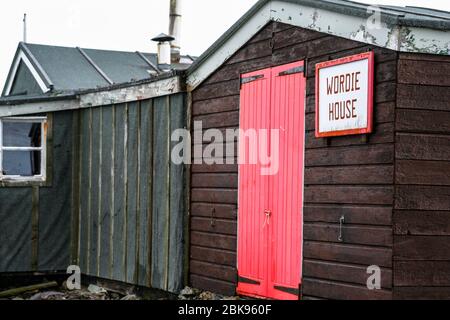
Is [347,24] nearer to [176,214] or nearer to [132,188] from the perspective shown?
[176,214]

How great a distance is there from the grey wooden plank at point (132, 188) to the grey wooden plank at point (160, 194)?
0.51 m

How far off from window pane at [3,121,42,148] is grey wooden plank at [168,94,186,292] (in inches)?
123

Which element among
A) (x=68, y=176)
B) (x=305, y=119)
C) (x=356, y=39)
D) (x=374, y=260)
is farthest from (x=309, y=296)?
(x=68, y=176)

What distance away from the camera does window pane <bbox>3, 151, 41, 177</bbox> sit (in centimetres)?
1345

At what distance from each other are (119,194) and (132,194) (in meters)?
0.37

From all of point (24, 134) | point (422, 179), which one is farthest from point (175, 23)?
point (422, 179)

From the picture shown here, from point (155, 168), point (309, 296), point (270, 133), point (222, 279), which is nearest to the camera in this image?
point (309, 296)

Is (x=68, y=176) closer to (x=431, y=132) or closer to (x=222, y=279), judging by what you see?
(x=222, y=279)

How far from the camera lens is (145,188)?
471 inches

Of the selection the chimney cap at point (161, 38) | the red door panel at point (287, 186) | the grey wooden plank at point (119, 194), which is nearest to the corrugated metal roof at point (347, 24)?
the red door panel at point (287, 186)

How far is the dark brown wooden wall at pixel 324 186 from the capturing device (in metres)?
7.87

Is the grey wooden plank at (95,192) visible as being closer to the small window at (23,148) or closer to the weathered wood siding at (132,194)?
the weathered wood siding at (132,194)

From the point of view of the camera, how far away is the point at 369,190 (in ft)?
26.3

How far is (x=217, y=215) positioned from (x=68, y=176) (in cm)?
390
